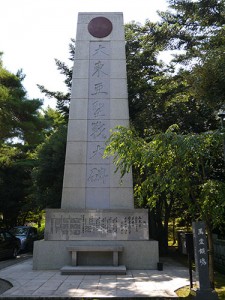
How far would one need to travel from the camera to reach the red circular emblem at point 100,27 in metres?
11.3

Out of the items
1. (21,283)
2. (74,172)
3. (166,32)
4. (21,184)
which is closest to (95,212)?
(74,172)

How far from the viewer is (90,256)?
8891 mm

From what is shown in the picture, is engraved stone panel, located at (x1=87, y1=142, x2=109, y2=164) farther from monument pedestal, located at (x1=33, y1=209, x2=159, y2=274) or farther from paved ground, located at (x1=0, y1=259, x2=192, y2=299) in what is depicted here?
paved ground, located at (x1=0, y1=259, x2=192, y2=299)

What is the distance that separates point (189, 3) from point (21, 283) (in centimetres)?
893

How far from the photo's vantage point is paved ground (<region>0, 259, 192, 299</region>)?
19.2ft

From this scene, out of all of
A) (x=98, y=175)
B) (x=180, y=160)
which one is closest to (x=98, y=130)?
(x=98, y=175)

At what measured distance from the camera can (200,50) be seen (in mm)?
8719

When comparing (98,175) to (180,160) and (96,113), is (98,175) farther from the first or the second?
(180,160)

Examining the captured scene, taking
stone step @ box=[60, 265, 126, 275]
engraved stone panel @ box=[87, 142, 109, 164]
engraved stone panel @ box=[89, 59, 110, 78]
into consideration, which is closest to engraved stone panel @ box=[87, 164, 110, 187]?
engraved stone panel @ box=[87, 142, 109, 164]

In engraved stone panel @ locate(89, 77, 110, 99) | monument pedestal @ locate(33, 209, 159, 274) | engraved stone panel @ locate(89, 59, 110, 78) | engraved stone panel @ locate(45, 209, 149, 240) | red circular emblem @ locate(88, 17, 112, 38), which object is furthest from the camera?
red circular emblem @ locate(88, 17, 112, 38)

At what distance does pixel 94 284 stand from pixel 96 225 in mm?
2511

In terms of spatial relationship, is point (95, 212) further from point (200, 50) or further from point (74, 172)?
point (200, 50)

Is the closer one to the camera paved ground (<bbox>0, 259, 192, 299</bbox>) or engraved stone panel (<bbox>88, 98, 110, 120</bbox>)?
paved ground (<bbox>0, 259, 192, 299</bbox>)

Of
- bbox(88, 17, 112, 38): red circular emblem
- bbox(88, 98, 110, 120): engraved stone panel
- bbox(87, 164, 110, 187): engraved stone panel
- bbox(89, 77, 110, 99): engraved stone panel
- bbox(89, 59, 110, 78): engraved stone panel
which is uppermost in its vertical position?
bbox(88, 17, 112, 38): red circular emblem
